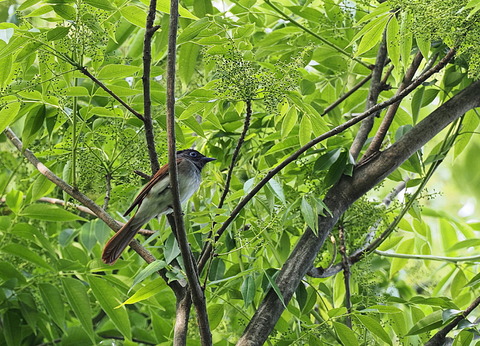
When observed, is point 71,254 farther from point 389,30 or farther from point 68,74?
point 389,30

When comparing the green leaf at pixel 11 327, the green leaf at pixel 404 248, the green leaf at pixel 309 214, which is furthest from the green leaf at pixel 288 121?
the green leaf at pixel 11 327

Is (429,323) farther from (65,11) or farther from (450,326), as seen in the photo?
(65,11)

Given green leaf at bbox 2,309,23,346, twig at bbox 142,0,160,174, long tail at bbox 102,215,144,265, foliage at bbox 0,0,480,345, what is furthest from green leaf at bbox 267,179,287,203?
green leaf at bbox 2,309,23,346

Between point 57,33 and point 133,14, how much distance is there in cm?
32

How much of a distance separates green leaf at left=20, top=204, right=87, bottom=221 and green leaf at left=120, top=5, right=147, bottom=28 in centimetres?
91

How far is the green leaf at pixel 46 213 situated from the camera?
2.93 meters

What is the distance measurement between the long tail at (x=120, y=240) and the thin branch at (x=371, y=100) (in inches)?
36.4

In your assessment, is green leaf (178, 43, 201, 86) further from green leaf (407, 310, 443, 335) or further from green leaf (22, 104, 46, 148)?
green leaf (407, 310, 443, 335)

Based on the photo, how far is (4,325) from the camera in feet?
10.3

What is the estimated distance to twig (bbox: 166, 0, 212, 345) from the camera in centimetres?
182

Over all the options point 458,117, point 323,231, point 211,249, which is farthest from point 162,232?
point 458,117

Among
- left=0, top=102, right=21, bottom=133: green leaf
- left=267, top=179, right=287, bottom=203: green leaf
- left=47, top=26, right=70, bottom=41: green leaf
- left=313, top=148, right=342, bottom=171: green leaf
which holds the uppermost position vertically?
left=47, top=26, right=70, bottom=41: green leaf

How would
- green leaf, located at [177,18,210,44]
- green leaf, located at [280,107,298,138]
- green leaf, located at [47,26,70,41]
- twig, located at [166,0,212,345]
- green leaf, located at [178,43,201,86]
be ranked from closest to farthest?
twig, located at [166,0,212,345], green leaf, located at [47,26,70,41], green leaf, located at [177,18,210,44], green leaf, located at [280,107,298,138], green leaf, located at [178,43,201,86]

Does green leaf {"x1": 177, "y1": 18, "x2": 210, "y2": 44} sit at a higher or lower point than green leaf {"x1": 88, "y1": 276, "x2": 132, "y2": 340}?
higher
